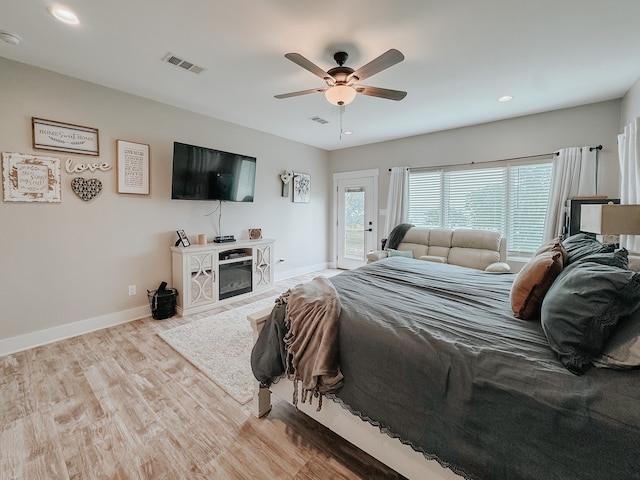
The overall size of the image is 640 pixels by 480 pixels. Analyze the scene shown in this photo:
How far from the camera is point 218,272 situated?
149 inches

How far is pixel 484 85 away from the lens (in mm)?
2994

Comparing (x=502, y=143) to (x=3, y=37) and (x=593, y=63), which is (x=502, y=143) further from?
(x=3, y=37)

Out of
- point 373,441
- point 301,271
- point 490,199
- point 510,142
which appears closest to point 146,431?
point 373,441

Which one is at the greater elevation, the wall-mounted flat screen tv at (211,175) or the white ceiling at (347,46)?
the white ceiling at (347,46)

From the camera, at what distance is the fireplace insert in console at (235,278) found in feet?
12.8

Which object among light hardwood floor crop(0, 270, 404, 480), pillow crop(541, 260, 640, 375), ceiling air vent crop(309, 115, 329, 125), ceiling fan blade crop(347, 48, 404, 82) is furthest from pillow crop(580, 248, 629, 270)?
ceiling air vent crop(309, 115, 329, 125)

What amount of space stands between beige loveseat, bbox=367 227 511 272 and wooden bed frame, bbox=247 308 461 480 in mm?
2707

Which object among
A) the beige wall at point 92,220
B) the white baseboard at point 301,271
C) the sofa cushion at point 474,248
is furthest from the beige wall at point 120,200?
the sofa cushion at point 474,248

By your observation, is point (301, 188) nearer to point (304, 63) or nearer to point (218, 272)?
point (218, 272)

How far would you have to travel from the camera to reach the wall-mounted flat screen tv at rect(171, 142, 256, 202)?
3.54 meters

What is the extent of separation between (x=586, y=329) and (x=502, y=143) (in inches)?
158

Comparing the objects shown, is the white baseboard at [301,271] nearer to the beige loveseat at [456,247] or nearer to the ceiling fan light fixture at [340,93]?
the beige loveseat at [456,247]

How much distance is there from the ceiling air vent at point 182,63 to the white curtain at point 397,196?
3578 millimetres

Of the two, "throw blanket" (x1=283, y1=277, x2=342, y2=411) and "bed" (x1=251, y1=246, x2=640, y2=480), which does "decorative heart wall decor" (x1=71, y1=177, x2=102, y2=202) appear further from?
"bed" (x1=251, y1=246, x2=640, y2=480)
